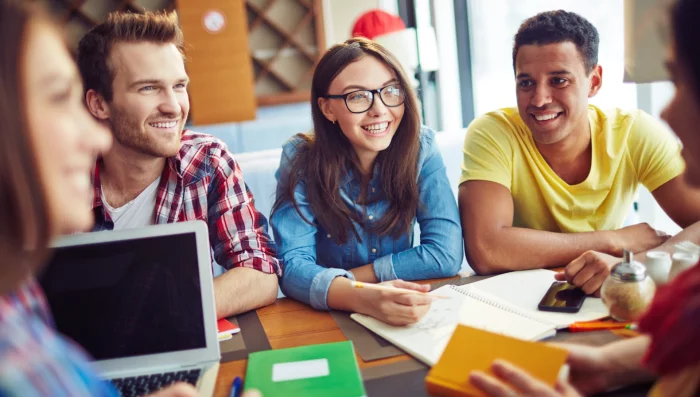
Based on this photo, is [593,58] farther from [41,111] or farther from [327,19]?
[327,19]

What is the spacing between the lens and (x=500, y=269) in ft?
3.43

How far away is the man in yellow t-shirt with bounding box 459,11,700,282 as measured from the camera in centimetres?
118

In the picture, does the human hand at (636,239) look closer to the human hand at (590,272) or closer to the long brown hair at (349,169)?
the human hand at (590,272)

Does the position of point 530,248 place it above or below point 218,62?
below

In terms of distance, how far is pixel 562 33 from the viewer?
3.89 feet

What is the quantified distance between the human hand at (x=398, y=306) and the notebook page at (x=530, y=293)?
0.12 metres

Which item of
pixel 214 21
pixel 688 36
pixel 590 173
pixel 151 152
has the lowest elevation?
pixel 590 173

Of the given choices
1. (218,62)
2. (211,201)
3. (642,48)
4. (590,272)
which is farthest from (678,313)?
(218,62)

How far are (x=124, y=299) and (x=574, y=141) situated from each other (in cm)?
94

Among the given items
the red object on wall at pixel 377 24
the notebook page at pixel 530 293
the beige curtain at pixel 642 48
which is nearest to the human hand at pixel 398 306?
the notebook page at pixel 530 293

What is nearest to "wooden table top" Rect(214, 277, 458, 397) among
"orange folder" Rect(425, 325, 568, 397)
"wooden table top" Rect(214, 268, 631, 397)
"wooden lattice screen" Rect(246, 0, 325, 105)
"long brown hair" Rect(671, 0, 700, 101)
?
"wooden table top" Rect(214, 268, 631, 397)

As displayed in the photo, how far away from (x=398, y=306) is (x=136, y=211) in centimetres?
58

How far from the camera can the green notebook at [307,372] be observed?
2.17 ft

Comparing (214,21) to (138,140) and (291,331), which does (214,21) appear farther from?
(291,331)
